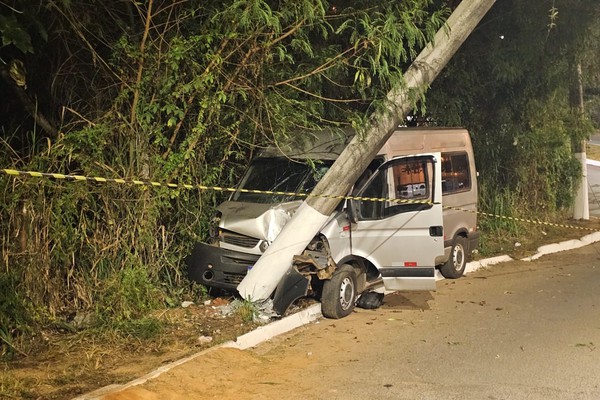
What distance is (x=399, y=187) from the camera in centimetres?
786

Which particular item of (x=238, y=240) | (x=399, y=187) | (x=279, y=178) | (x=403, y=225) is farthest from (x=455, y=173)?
(x=238, y=240)

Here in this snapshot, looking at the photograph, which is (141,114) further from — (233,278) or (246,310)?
(246,310)

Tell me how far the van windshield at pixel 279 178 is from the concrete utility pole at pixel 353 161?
1.64 feet

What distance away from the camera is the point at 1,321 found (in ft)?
18.6

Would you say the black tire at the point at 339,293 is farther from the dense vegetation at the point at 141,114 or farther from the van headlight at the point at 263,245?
the dense vegetation at the point at 141,114

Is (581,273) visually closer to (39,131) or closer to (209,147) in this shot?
(209,147)

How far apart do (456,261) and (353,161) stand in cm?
345

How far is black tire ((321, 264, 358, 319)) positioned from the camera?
7230 millimetres

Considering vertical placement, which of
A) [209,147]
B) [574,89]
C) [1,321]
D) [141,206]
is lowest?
Result: [1,321]

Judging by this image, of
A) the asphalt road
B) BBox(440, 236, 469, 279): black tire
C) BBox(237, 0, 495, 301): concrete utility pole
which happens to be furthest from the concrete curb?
BBox(237, 0, 495, 301): concrete utility pole

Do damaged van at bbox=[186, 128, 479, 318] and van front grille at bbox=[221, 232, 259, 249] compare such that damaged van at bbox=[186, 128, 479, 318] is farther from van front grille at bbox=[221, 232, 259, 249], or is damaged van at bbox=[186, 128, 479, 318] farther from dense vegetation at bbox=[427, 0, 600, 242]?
dense vegetation at bbox=[427, 0, 600, 242]

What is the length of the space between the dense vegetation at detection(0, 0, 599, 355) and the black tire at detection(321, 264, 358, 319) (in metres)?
1.75

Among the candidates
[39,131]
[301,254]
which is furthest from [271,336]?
[39,131]

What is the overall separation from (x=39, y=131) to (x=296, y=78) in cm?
310
